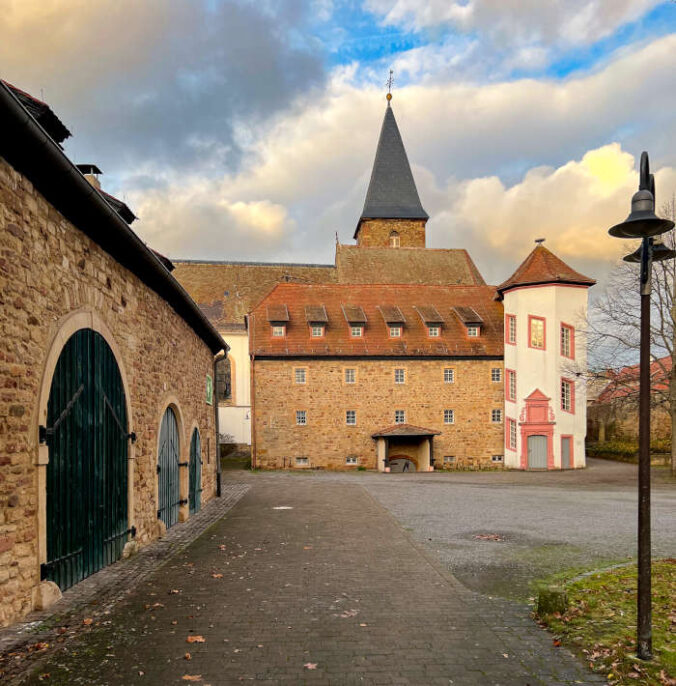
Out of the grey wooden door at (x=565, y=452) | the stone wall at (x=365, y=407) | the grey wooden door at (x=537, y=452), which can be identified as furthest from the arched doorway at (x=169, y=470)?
the grey wooden door at (x=565, y=452)

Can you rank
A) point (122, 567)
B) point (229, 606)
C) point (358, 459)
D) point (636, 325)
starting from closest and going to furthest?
1. point (229, 606)
2. point (122, 567)
3. point (636, 325)
4. point (358, 459)

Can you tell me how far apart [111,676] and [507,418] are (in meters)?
31.6

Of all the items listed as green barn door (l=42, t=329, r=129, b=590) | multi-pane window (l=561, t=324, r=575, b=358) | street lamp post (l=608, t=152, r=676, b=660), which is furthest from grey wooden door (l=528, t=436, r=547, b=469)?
street lamp post (l=608, t=152, r=676, b=660)

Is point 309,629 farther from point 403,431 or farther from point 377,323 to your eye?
point 377,323

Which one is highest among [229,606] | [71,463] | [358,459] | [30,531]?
[71,463]

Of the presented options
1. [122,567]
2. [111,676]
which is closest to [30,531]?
[111,676]

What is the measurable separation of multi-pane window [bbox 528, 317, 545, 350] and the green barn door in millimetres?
27694

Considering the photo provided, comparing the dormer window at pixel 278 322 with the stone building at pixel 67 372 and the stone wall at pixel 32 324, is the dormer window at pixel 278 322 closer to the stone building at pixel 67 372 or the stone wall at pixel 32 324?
the stone building at pixel 67 372

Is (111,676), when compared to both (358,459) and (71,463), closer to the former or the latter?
(71,463)

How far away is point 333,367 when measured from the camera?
34094mm

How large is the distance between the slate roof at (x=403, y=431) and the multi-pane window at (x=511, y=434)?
404cm

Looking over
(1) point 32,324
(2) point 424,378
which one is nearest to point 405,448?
(2) point 424,378

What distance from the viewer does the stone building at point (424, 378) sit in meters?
32.9

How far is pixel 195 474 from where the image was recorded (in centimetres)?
1511
